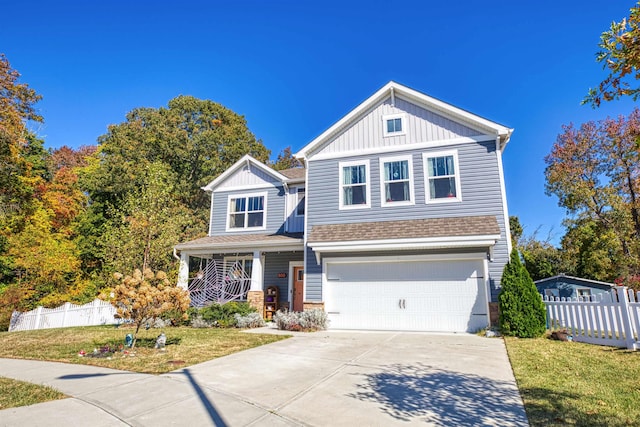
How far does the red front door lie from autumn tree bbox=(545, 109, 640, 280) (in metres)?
19.6

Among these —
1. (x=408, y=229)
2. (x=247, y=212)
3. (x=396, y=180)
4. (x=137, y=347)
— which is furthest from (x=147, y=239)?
(x=408, y=229)

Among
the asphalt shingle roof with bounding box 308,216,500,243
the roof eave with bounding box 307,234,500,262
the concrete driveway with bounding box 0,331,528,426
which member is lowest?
the concrete driveway with bounding box 0,331,528,426

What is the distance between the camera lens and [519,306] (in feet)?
30.4

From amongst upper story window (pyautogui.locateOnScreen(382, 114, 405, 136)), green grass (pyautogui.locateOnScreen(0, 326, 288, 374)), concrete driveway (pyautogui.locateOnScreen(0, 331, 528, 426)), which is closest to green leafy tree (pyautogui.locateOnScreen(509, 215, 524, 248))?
upper story window (pyautogui.locateOnScreen(382, 114, 405, 136))

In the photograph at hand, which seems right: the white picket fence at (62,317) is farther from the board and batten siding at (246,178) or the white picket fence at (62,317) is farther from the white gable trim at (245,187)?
the board and batten siding at (246,178)

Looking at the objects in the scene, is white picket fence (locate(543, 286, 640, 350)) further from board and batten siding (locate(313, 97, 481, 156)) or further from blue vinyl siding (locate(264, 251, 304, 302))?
blue vinyl siding (locate(264, 251, 304, 302))

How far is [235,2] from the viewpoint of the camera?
1309 cm

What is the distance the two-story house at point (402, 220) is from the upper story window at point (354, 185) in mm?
38

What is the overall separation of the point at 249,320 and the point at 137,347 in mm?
4515

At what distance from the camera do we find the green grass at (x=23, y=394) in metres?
4.25

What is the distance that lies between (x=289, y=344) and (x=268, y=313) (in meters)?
6.41

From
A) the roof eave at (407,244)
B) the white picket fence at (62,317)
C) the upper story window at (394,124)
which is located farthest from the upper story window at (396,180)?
the white picket fence at (62,317)

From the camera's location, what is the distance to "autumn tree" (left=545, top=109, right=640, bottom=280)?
21.1m

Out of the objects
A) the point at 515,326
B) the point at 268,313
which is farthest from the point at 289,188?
the point at 515,326
